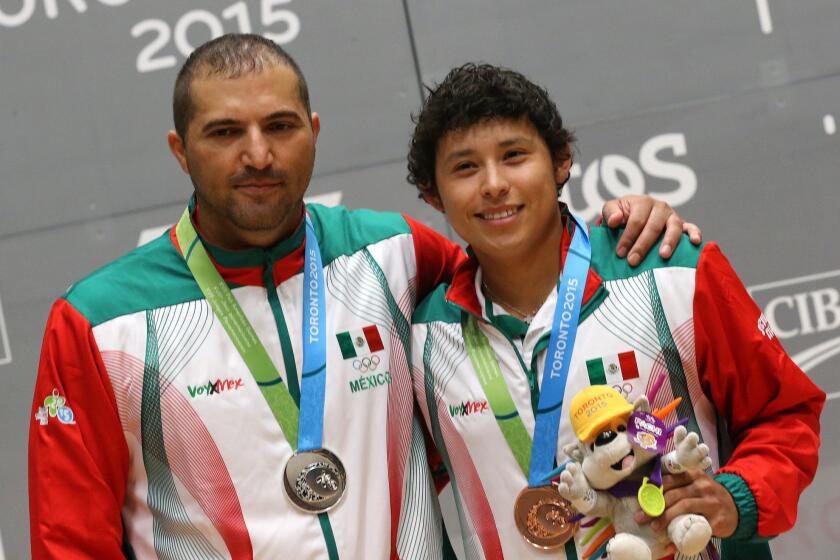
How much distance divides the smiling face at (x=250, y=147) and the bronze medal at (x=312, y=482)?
0.48m

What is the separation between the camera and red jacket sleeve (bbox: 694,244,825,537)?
2.04 m

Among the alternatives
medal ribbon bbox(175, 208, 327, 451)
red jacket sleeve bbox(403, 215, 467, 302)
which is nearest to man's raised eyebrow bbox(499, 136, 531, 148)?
red jacket sleeve bbox(403, 215, 467, 302)

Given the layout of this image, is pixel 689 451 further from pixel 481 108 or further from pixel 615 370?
pixel 481 108

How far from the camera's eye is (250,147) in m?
2.19

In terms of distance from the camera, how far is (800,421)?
2086 millimetres

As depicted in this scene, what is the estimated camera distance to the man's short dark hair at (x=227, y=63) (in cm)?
224

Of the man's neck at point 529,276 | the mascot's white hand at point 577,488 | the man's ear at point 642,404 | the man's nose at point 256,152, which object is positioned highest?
the man's nose at point 256,152

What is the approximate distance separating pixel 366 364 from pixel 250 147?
519 mm

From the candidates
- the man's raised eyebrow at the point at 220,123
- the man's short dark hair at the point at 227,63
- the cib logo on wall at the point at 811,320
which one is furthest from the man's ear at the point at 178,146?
the cib logo on wall at the point at 811,320

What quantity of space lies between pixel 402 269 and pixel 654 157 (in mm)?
1472

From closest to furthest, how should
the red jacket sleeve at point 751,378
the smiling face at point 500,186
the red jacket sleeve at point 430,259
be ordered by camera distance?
the red jacket sleeve at point 751,378, the smiling face at point 500,186, the red jacket sleeve at point 430,259

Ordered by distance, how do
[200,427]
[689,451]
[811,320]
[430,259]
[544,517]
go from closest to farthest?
[689,451] → [544,517] → [200,427] → [430,259] → [811,320]

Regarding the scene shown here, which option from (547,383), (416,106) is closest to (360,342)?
(547,383)

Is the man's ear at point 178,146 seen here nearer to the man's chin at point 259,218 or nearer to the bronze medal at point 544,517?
the man's chin at point 259,218
